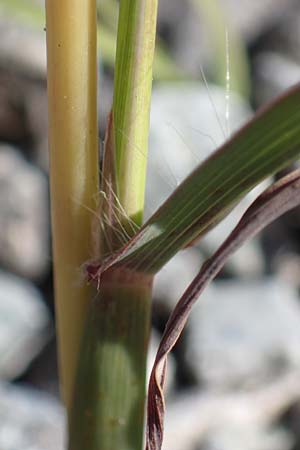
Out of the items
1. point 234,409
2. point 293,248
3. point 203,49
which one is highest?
point 203,49

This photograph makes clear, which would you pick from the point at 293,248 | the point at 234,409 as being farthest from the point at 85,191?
the point at 293,248

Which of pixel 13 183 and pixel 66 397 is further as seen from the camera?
pixel 13 183

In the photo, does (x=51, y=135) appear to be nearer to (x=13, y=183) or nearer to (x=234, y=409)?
(x=234, y=409)

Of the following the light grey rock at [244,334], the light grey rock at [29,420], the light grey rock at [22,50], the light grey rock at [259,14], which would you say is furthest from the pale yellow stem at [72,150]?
the light grey rock at [259,14]

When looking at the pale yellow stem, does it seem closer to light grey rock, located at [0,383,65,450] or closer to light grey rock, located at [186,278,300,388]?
light grey rock, located at [0,383,65,450]

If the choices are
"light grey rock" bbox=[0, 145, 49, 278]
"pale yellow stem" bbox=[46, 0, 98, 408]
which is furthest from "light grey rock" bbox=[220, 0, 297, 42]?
"pale yellow stem" bbox=[46, 0, 98, 408]

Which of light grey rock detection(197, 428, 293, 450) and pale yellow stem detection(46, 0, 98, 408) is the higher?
light grey rock detection(197, 428, 293, 450)

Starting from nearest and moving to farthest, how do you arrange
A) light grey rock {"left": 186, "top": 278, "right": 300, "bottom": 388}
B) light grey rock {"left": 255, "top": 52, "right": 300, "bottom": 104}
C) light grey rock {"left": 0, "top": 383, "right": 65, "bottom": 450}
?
light grey rock {"left": 0, "top": 383, "right": 65, "bottom": 450}
light grey rock {"left": 186, "top": 278, "right": 300, "bottom": 388}
light grey rock {"left": 255, "top": 52, "right": 300, "bottom": 104}

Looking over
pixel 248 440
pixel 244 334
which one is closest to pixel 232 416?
pixel 248 440
